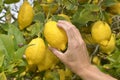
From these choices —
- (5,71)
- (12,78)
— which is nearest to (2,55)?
(5,71)

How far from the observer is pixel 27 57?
3.48 feet

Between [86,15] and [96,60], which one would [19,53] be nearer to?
[86,15]

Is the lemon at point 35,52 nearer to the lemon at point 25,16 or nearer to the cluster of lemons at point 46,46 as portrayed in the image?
the cluster of lemons at point 46,46

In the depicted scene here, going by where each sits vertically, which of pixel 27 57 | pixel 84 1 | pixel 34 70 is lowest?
pixel 34 70

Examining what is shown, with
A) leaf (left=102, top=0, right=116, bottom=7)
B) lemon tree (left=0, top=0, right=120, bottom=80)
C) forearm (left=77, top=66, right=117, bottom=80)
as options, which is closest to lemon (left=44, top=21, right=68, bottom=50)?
lemon tree (left=0, top=0, right=120, bottom=80)

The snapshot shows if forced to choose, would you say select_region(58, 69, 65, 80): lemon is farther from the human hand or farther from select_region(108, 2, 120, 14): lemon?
select_region(108, 2, 120, 14): lemon

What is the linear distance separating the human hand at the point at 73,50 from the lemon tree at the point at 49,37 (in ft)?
0.06

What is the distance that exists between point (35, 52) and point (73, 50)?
4.4 inches

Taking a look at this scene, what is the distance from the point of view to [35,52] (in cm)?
105

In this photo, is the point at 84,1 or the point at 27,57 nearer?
the point at 27,57

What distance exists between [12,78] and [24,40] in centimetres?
13

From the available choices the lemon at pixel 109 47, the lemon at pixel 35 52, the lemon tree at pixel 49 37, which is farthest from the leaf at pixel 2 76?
the lemon at pixel 109 47

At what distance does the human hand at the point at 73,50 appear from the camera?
1.07 m

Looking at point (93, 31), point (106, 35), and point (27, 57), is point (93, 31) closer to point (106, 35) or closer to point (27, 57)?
point (106, 35)
